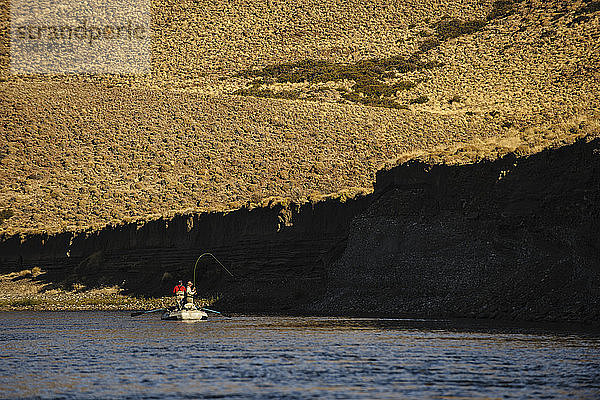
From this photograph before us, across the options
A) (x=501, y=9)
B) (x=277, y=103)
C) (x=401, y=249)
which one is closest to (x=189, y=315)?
(x=401, y=249)

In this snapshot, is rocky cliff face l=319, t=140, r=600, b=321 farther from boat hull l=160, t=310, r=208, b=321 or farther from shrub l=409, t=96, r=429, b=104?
shrub l=409, t=96, r=429, b=104

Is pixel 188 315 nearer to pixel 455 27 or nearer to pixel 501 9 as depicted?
pixel 455 27

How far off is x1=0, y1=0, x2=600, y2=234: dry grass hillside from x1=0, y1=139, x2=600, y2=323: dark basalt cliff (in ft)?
30.1

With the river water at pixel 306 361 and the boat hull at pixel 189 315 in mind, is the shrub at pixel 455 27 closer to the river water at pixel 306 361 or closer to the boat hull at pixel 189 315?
the boat hull at pixel 189 315

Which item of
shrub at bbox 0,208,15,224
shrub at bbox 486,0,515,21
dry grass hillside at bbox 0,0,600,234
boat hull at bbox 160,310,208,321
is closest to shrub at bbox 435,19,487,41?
dry grass hillside at bbox 0,0,600,234

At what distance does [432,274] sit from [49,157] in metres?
52.1

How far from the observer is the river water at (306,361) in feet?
61.7

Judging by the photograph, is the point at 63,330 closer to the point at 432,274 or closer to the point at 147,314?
the point at 147,314

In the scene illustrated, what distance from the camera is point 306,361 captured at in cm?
2361

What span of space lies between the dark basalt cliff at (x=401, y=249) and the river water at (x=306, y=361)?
13.5ft

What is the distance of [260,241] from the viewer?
56.1 metres

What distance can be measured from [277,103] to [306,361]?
7398cm

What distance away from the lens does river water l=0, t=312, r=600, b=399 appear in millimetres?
18812

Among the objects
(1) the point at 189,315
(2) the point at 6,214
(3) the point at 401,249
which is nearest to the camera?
(1) the point at 189,315
